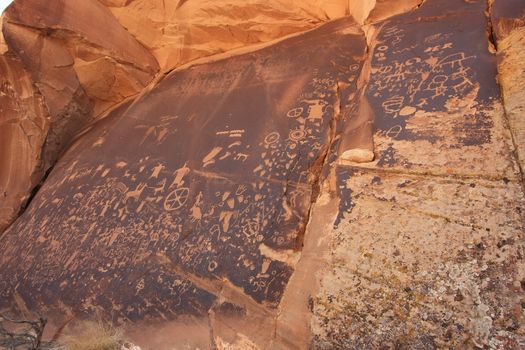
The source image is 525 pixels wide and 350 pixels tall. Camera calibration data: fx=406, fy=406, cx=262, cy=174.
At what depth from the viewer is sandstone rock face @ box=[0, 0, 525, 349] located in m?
1.64

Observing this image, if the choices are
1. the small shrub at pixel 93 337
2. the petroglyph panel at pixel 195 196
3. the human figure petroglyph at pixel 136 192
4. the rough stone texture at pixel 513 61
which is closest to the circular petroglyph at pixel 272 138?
the petroglyph panel at pixel 195 196

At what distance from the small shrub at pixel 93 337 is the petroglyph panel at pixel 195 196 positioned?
0.11 meters

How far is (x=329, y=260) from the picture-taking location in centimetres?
186

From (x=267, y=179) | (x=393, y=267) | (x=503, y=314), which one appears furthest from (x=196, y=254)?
(x=503, y=314)

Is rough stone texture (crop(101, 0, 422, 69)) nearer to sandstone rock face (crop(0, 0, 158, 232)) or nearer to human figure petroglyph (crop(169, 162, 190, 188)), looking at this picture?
sandstone rock face (crop(0, 0, 158, 232))

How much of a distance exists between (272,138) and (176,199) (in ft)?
2.64

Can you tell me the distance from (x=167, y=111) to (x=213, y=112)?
2.13ft

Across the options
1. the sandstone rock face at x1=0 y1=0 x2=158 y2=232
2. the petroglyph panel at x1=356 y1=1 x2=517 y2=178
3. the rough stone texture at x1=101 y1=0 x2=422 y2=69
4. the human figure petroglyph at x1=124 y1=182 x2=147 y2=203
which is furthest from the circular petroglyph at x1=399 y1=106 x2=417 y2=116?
the sandstone rock face at x1=0 y1=0 x2=158 y2=232

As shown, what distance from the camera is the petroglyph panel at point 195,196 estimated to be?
7.61 ft

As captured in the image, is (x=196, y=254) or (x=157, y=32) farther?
(x=157, y=32)

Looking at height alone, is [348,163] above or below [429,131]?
below

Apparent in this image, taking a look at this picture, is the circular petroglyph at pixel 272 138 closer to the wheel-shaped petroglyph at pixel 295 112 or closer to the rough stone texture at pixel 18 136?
the wheel-shaped petroglyph at pixel 295 112

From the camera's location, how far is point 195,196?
2.79 metres

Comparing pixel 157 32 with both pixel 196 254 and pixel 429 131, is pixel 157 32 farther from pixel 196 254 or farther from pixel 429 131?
pixel 429 131
